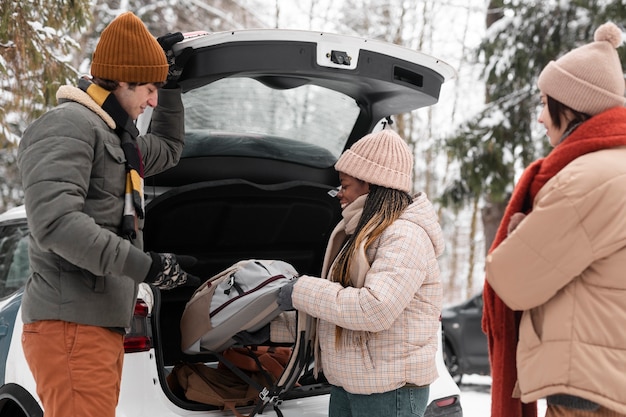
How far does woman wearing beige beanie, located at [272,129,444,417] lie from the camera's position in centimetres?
273

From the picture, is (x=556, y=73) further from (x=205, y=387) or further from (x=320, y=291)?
(x=205, y=387)

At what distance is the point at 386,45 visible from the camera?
3.13 metres

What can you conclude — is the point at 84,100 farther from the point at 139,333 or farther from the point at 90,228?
the point at 139,333

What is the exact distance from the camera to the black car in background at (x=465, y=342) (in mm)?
10492

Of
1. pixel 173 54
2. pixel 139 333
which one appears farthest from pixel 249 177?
pixel 139 333

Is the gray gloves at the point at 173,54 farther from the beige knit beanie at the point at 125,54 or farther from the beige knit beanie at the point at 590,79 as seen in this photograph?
the beige knit beanie at the point at 590,79

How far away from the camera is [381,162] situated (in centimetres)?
294

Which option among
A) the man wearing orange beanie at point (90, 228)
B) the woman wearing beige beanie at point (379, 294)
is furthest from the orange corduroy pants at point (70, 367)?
the woman wearing beige beanie at point (379, 294)

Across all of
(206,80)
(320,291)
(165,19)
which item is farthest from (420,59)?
(165,19)

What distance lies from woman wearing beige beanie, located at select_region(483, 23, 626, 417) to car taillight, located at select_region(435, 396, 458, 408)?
117 cm

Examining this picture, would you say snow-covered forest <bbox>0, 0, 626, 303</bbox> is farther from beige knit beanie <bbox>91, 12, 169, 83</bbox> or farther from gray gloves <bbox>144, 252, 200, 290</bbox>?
gray gloves <bbox>144, 252, 200, 290</bbox>

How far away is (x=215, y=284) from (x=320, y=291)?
78 cm

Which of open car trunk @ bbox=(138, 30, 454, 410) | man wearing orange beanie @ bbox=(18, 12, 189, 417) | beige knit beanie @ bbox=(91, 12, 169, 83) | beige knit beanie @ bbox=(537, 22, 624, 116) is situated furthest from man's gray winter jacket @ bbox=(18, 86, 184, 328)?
beige knit beanie @ bbox=(537, 22, 624, 116)

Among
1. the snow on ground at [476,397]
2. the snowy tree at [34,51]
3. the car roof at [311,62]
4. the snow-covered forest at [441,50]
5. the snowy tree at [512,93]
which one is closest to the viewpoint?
the car roof at [311,62]
